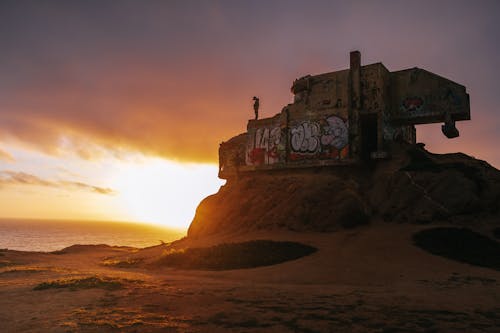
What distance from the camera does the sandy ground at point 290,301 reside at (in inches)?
313

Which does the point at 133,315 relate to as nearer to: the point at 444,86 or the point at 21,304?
the point at 21,304

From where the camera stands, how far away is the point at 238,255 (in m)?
19.7

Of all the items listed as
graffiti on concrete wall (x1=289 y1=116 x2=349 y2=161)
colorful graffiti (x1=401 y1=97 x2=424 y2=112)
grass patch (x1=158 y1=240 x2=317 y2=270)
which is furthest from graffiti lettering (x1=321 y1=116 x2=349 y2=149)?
grass patch (x1=158 y1=240 x2=317 y2=270)

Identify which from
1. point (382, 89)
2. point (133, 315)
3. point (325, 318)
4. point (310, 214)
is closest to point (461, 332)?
point (325, 318)

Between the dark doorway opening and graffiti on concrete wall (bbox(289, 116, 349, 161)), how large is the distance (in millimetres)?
1847

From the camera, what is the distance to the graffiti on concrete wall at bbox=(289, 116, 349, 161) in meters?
29.8

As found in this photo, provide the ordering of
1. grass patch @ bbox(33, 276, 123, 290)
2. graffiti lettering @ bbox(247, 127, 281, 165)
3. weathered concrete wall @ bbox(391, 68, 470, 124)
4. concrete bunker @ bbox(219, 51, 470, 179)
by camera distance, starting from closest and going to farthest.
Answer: grass patch @ bbox(33, 276, 123, 290) < weathered concrete wall @ bbox(391, 68, 470, 124) < concrete bunker @ bbox(219, 51, 470, 179) < graffiti lettering @ bbox(247, 127, 281, 165)

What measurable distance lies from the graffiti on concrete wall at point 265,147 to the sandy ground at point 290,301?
55.2ft

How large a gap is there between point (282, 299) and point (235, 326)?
2.80 metres

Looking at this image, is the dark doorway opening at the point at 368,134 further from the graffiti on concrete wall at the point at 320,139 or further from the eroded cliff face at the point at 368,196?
the eroded cliff face at the point at 368,196

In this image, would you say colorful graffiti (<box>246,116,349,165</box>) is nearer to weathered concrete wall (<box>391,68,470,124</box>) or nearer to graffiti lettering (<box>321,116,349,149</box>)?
graffiti lettering (<box>321,116,349,149</box>)

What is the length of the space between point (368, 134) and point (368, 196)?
7559 mm

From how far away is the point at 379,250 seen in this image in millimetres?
18906

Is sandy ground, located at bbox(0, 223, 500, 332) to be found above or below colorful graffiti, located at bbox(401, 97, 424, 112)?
below
